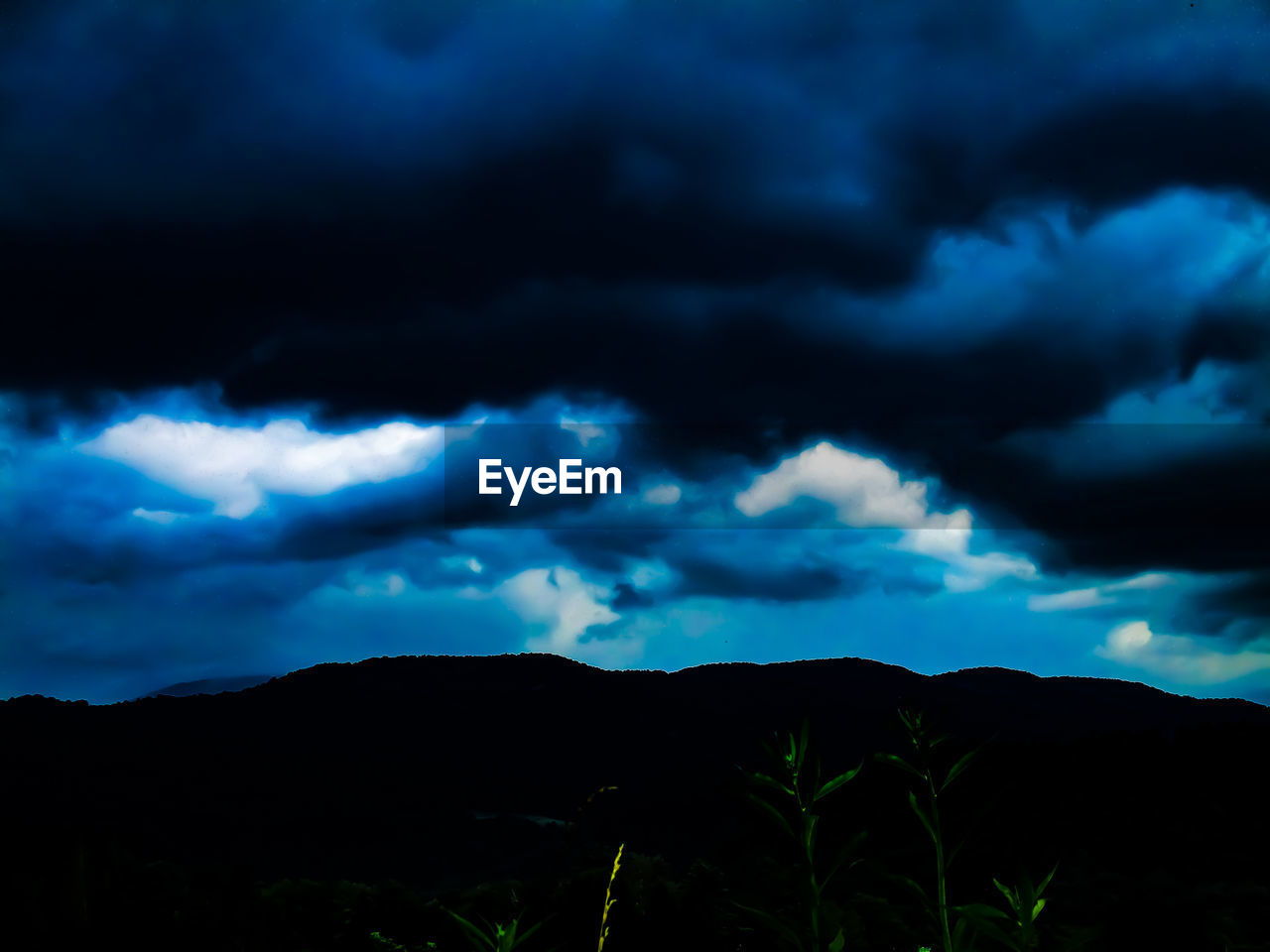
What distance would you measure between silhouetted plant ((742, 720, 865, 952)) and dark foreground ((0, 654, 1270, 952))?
2 cm

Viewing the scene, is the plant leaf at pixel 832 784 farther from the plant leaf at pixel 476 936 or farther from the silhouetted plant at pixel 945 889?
the plant leaf at pixel 476 936

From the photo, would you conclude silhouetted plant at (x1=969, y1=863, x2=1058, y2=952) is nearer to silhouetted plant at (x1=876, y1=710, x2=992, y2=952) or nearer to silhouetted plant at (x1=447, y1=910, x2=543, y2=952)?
silhouetted plant at (x1=876, y1=710, x2=992, y2=952)

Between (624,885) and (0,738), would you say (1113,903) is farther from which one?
(0,738)

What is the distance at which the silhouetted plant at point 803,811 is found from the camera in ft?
6.72

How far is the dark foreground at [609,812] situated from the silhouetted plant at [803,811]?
0.06 ft

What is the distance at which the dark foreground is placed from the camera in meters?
3.01

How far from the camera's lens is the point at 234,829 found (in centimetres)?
5584

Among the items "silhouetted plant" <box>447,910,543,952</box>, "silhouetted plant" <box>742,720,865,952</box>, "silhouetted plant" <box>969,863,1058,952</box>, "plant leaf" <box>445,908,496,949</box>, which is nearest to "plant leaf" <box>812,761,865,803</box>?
"silhouetted plant" <box>742,720,865,952</box>

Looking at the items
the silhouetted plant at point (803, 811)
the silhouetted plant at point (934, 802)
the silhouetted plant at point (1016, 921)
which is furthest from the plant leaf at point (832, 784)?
the silhouetted plant at point (1016, 921)

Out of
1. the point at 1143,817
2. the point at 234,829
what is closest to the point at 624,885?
the point at 1143,817

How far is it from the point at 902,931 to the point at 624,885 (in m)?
1.16

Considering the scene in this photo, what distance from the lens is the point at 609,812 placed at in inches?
1566

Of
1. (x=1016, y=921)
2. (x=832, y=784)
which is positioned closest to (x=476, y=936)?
(x=832, y=784)

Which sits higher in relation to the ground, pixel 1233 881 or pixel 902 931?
pixel 902 931
